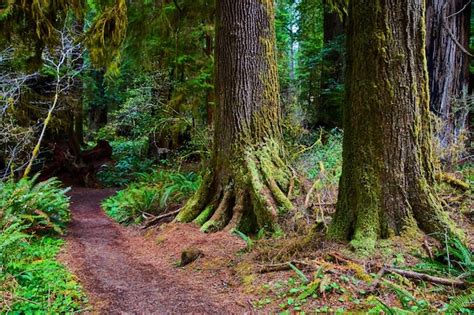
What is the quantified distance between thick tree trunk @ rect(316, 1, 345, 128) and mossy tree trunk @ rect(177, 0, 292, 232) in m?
5.31

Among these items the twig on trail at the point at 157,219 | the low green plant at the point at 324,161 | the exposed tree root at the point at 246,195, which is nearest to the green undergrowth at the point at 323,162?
the low green plant at the point at 324,161

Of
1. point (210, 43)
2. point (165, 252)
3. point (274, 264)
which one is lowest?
point (165, 252)

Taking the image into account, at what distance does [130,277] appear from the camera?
4.33m

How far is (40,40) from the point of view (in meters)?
6.91

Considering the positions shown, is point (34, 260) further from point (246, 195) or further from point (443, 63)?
point (443, 63)

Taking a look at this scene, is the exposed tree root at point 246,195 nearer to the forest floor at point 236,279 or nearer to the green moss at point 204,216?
the green moss at point 204,216

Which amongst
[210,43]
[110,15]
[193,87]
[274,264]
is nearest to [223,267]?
[274,264]

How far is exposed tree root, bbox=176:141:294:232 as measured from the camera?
17.5 feet

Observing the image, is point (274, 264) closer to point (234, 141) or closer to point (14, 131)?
point (234, 141)

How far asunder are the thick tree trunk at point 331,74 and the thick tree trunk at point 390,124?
7.32 m

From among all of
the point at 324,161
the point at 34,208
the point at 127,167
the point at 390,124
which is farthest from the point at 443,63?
the point at 127,167

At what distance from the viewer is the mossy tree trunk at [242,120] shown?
570 cm

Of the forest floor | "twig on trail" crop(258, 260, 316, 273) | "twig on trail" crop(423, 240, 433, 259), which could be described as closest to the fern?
the forest floor

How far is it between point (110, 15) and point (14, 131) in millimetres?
4645
